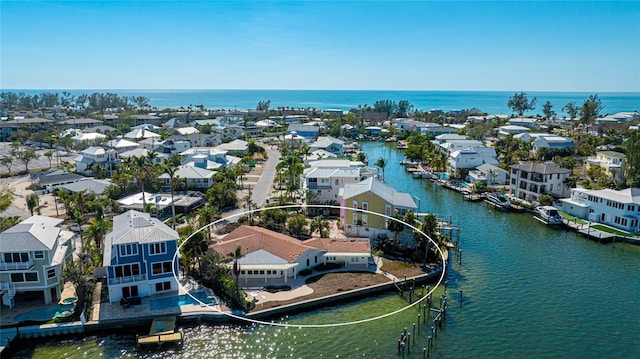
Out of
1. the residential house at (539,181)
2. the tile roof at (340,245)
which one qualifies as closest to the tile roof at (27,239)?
the tile roof at (340,245)

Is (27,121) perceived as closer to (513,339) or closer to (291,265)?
(291,265)

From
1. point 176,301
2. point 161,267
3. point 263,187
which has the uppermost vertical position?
point 161,267

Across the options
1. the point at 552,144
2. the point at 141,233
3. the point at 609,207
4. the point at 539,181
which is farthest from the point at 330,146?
the point at 141,233

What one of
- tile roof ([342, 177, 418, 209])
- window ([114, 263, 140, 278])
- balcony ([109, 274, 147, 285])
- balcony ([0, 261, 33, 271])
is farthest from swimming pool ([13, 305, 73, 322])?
tile roof ([342, 177, 418, 209])

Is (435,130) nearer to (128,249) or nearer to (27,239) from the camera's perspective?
(128,249)

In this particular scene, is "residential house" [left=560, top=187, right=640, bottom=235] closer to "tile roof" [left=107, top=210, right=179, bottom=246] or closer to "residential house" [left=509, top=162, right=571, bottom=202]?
"residential house" [left=509, top=162, right=571, bottom=202]

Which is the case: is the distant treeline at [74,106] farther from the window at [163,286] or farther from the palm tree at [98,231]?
the window at [163,286]

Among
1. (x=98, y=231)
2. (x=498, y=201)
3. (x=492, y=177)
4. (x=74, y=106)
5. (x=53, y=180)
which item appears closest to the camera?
(x=98, y=231)
